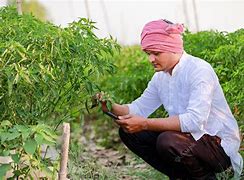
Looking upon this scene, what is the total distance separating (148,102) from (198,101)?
1.85 feet

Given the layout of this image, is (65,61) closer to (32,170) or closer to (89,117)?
(32,170)

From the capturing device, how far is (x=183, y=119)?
3678 millimetres

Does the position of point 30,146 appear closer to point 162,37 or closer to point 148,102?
point 162,37

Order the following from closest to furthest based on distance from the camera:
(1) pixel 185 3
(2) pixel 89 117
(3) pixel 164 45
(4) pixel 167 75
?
(3) pixel 164 45
(4) pixel 167 75
(2) pixel 89 117
(1) pixel 185 3

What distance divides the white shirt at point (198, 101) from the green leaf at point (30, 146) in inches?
45.9

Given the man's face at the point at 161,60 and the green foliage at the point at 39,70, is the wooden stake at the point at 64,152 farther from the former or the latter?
the man's face at the point at 161,60

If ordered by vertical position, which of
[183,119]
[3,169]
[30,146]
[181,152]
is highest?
[30,146]

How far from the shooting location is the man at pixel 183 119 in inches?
146

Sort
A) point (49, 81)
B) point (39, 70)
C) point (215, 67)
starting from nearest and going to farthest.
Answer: point (39, 70) → point (49, 81) → point (215, 67)

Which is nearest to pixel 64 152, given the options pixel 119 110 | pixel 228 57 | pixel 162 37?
pixel 119 110

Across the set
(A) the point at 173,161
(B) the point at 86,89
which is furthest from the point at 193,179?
(B) the point at 86,89

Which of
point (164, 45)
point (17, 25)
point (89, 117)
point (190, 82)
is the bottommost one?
point (89, 117)

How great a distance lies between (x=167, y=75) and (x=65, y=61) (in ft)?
2.94

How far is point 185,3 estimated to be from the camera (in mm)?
10203
